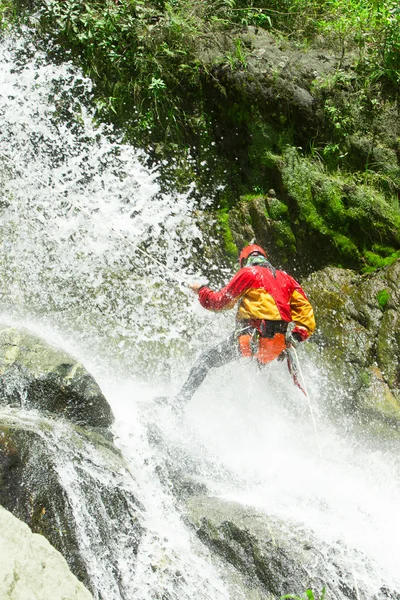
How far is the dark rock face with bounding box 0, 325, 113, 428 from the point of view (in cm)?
441

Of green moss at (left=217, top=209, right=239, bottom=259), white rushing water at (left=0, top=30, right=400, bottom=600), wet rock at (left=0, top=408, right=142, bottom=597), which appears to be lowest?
wet rock at (left=0, top=408, right=142, bottom=597)

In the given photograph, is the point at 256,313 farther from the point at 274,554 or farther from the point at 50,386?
the point at 274,554

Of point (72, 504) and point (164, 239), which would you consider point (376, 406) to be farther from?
point (72, 504)

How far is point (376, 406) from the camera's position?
6414 mm

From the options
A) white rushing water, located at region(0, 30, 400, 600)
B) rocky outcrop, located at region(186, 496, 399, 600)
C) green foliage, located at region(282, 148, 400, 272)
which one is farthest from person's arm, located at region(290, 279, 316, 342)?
green foliage, located at region(282, 148, 400, 272)

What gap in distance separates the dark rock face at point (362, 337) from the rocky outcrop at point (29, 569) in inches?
190

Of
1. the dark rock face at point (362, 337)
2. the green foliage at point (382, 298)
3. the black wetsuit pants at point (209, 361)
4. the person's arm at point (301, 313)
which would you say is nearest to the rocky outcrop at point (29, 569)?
the black wetsuit pants at point (209, 361)

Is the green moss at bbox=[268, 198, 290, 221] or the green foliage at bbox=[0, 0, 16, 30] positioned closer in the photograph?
the green moss at bbox=[268, 198, 290, 221]

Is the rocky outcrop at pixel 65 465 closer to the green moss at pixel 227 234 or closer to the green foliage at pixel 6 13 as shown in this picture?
the green moss at pixel 227 234

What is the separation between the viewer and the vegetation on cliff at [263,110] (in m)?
7.50

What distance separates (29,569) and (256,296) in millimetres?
3428

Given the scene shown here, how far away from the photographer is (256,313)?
520 cm

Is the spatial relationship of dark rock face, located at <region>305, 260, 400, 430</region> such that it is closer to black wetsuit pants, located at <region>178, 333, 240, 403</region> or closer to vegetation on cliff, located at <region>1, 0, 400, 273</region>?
vegetation on cliff, located at <region>1, 0, 400, 273</region>

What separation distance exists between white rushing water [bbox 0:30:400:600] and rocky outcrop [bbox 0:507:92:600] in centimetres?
109
